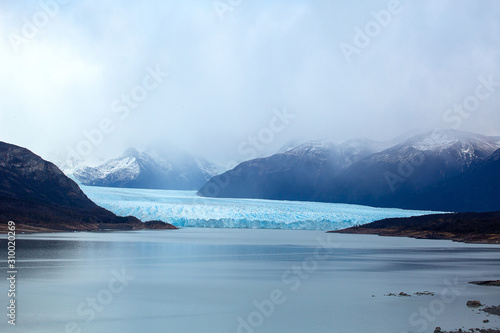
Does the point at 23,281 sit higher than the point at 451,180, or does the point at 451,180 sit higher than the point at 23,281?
the point at 451,180

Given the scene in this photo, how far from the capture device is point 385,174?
116188 millimetres

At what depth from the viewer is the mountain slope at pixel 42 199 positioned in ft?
174

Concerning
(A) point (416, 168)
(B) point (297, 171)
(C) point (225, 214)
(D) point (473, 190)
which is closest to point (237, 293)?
(C) point (225, 214)

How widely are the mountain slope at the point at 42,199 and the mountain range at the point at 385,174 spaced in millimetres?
46458

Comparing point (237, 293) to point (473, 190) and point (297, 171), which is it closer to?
point (473, 190)

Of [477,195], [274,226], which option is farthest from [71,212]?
[477,195]

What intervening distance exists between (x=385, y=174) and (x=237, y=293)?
102 metres

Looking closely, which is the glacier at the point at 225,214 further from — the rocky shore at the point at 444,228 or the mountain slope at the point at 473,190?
the mountain slope at the point at 473,190

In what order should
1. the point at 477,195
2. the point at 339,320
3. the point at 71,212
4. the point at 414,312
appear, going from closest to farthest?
1. the point at 339,320
2. the point at 414,312
3. the point at 71,212
4. the point at 477,195

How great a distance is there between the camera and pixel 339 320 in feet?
46.9

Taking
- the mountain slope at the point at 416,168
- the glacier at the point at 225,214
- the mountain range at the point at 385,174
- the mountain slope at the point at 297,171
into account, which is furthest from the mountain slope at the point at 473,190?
the glacier at the point at 225,214

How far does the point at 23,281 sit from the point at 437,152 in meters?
107

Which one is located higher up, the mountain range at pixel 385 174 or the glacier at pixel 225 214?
the mountain range at pixel 385 174

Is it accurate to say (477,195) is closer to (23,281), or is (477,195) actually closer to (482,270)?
(482,270)
